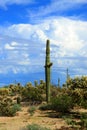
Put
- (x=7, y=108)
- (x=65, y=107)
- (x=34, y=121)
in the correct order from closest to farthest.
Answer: (x=34, y=121), (x=7, y=108), (x=65, y=107)

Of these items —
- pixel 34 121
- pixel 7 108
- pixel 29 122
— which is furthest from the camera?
pixel 7 108

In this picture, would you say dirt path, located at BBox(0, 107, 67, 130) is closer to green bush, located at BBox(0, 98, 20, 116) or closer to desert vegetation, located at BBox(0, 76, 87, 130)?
desert vegetation, located at BBox(0, 76, 87, 130)

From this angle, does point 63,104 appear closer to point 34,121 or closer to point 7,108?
point 7,108

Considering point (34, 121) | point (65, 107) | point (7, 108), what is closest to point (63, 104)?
point (65, 107)

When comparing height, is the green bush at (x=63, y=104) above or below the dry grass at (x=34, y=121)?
above

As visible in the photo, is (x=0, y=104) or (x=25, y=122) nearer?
(x=25, y=122)

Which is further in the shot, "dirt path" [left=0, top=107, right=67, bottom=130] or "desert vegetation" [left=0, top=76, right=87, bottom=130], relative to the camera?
"desert vegetation" [left=0, top=76, right=87, bottom=130]

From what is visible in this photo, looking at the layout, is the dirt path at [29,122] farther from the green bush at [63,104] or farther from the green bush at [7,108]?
the green bush at [63,104]

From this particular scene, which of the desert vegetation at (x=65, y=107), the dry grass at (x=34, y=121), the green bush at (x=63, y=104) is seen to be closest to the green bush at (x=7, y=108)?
the desert vegetation at (x=65, y=107)

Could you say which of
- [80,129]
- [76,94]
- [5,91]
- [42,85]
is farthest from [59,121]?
[42,85]

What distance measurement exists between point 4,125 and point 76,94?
17.7 feet

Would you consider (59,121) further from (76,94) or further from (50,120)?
(76,94)

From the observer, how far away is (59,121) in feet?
72.9

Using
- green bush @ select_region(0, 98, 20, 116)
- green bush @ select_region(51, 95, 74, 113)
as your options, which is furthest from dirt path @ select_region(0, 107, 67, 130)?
green bush @ select_region(51, 95, 74, 113)
